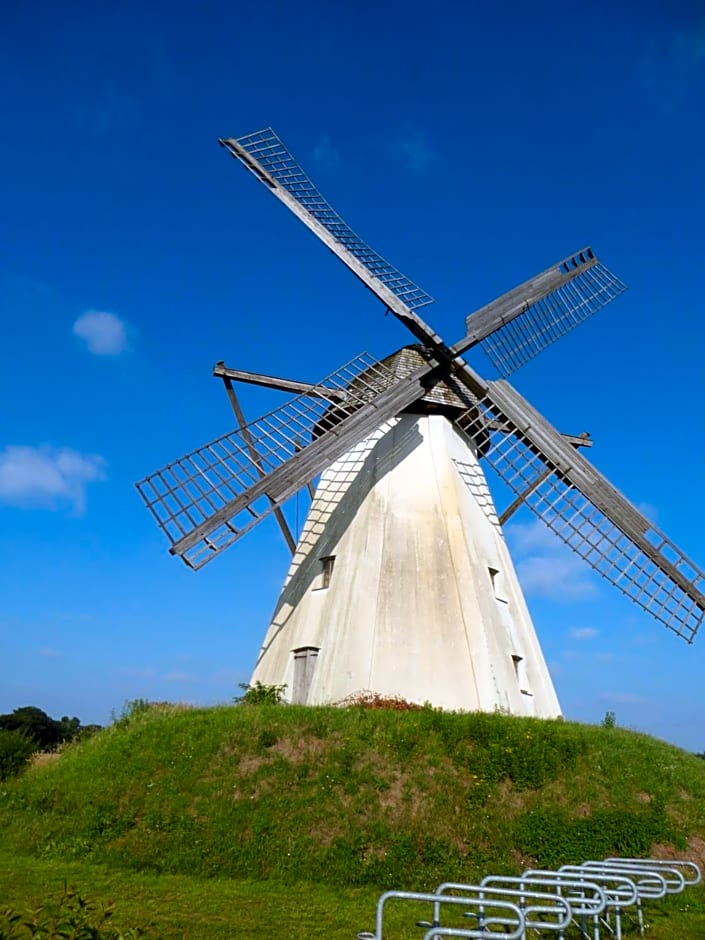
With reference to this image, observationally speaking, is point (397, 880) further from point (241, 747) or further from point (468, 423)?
point (468, 423)

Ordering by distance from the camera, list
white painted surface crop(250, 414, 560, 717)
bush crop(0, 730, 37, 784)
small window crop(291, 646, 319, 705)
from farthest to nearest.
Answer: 1. small window crop(291, 646, 319, 705)
2. white painted surface crop(250, 414, 560, 717)
3. bush crop(0, 730, 37, 784)

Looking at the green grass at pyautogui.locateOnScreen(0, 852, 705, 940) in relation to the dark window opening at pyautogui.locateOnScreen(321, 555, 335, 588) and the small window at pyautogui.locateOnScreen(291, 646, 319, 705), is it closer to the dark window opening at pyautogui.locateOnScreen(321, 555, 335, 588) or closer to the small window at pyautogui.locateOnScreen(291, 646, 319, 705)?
the small window at pyautogui.locateOnScreen(291, 646, 319, 705)

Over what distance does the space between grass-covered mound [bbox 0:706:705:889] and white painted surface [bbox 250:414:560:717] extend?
162cm

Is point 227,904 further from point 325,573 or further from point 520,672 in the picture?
point 520,672

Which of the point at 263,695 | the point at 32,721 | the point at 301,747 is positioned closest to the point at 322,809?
the point at 301,747

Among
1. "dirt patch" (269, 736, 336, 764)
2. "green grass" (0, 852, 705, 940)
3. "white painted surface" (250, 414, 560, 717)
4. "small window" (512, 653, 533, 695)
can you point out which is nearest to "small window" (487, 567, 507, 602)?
"white painted surface" (250, 414, 560, 717)

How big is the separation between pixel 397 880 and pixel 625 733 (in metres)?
7.11

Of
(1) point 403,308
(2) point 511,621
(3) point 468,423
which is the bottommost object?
(2) point 511,621

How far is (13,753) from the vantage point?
41.8 feet

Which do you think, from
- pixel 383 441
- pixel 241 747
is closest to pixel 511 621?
pixel 383 441

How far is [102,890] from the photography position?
8.48 metres

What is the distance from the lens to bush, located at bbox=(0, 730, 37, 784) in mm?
12484

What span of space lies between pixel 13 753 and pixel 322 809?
20.2 ft

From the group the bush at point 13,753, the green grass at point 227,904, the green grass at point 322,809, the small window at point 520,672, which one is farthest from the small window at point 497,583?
the bush at point 13,753
